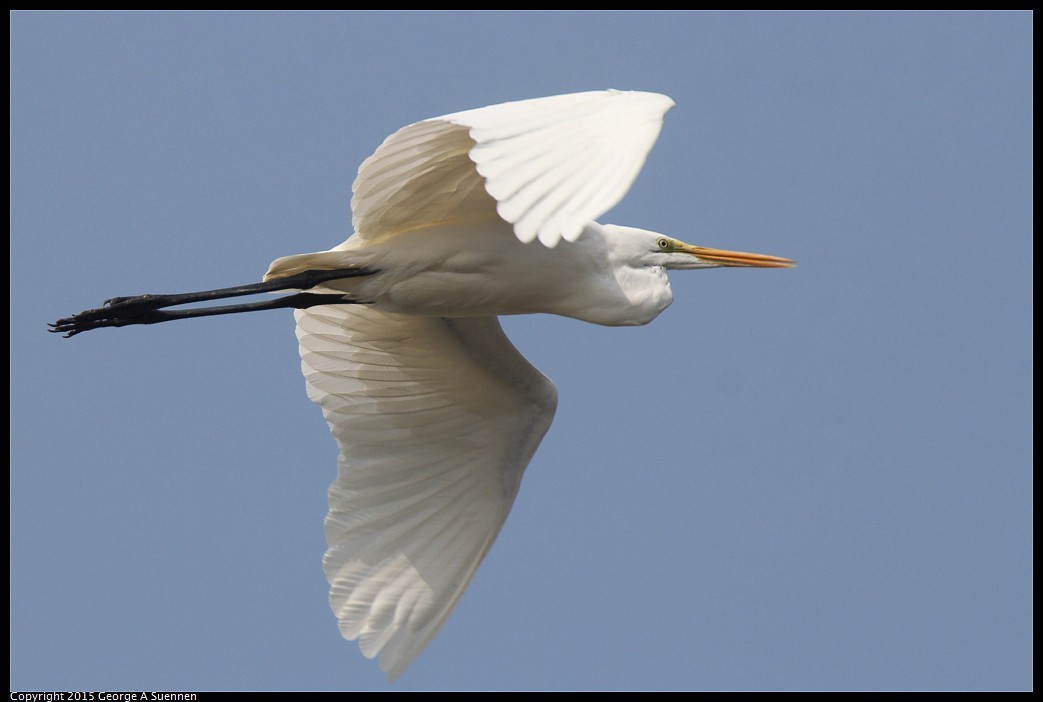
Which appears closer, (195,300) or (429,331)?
(195,300)

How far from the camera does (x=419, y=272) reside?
21.4ft

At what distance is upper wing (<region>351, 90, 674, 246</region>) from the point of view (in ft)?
14.5

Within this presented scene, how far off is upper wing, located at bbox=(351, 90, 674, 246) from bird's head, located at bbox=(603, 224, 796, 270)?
2.15ft

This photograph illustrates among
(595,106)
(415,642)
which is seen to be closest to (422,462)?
(415,642)

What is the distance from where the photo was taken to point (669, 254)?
6789 millimetres

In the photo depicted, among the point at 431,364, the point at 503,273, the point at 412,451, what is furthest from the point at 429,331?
the point at 503,273

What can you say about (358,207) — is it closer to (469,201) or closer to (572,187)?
(469,201)

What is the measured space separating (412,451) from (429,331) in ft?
1.98

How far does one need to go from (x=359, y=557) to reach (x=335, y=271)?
4.72 feet

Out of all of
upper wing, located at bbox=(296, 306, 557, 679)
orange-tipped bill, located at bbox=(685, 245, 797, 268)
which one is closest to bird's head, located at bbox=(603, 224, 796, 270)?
orange-tipped bill, located at bbox=(685, 245, 797, 268)

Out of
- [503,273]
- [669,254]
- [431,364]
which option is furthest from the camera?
[431,364]

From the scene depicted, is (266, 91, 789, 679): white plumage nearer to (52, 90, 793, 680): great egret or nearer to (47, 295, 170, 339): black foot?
(52, 90, 793, 680): great egret

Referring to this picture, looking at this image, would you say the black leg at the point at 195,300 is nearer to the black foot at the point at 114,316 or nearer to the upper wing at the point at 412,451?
the black foot at the point at 114,316

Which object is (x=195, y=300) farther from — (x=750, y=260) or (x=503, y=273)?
(x=750, y=260)
